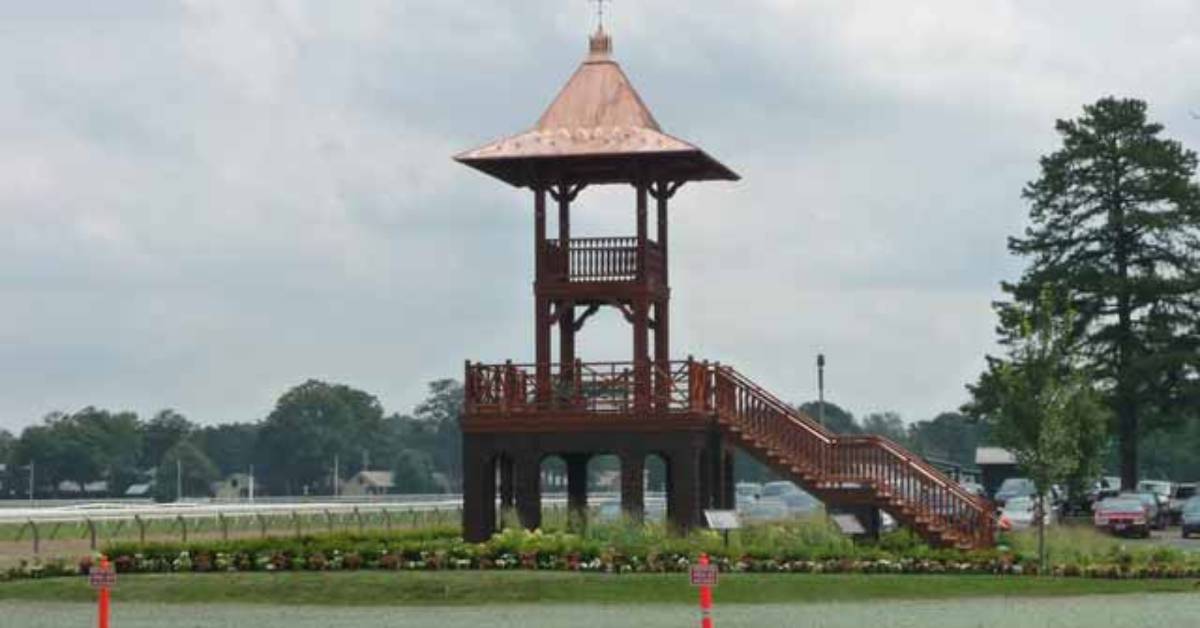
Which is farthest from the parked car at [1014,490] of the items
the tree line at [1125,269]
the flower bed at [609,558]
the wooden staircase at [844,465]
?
the flower bed at [609,558]

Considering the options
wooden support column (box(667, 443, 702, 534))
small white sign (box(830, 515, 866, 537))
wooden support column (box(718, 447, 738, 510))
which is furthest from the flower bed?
wooden support column (box(718, 447, 738, 510))

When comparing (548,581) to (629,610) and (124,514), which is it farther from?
(124,514)

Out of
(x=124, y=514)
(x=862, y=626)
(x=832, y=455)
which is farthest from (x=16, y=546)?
(x=862, y=626)

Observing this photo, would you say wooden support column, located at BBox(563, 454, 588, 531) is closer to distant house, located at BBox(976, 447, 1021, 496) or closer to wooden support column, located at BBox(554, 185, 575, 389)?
wooden support column, located at BBox(554, 185, 575, 389)

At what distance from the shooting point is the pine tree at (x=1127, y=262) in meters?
88.6

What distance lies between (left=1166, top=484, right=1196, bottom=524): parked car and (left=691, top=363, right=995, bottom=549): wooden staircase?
2892 cm

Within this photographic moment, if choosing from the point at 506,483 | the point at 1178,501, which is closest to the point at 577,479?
the point at 506,483

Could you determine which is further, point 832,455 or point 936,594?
point 832,455

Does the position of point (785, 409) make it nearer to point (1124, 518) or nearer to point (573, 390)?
point (573, 390)

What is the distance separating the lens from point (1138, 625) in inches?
1289

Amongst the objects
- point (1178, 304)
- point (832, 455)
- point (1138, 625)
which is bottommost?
point (1138, 625)

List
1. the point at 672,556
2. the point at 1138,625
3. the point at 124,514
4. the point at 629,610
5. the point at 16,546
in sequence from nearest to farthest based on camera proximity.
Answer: the point at 1138,625
the point at 629,610
the point at 672,556
the point at 16,546
the point at 124,514

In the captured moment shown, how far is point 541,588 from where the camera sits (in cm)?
3975

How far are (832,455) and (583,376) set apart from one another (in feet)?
17.8
